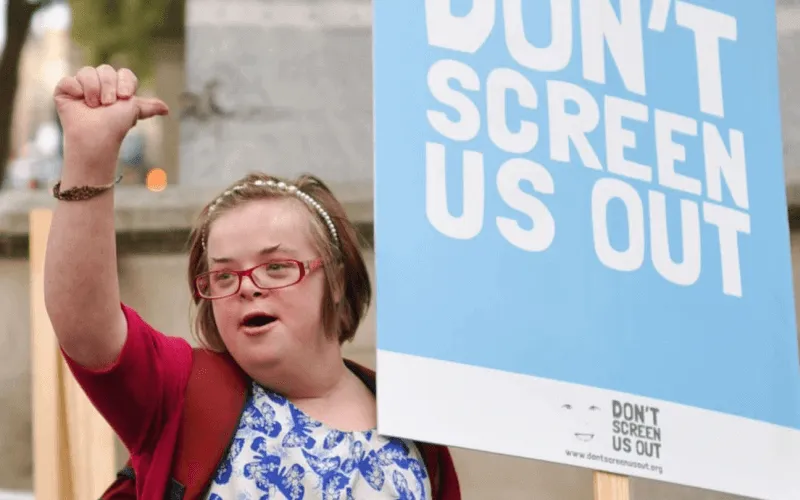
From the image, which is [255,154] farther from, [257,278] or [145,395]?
[145,395]

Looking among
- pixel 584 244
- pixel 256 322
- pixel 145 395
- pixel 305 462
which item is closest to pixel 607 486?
Result: pixel 584 244

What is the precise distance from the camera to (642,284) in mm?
2686

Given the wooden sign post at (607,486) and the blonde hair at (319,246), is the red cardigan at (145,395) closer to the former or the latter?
the blonde hair at (319,246)

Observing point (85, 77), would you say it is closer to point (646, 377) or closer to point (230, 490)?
point (230, 490)

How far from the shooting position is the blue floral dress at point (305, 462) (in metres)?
2.37

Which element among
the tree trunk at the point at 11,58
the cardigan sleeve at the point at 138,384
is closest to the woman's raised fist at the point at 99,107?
the cardigan sleeve at the point at 138,384

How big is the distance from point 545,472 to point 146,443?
6.11 ft

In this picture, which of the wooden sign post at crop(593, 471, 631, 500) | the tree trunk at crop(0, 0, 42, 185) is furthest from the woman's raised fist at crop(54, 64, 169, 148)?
the tree trunk at crop(0, 0, 42, 185)

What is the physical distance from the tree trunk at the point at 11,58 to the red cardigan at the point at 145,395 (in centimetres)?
344

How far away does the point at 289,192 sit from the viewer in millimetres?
2580

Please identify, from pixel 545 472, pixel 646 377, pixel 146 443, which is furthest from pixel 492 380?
pixel 545 472

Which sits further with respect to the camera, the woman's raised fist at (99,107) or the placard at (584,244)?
the placard at (584,244)

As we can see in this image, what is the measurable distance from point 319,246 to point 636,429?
0.56m

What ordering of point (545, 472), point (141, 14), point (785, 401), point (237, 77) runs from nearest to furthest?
point (785, 401)
point (545, 472)
point (237, 77)
point (141, 14)
